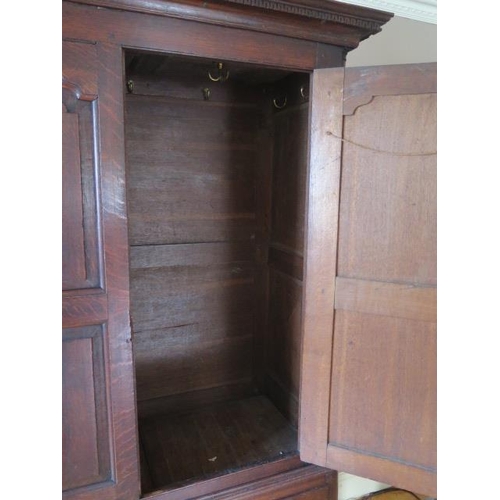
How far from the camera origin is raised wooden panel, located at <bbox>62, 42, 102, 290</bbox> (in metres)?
1.07

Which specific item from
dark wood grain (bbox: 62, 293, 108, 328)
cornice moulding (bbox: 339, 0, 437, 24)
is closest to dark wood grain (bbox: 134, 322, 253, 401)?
dark wood grain (bbox: 62, 293, 108, 328)

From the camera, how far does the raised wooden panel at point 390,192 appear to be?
1.22 m

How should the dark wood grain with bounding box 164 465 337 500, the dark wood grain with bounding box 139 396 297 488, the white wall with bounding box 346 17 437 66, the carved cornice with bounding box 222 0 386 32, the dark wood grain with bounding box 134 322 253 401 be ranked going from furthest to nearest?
1. the white wall with bounding box 346 17 437 66
2. the dark wood grain with bounding box 134 322 253 401
3. the dark wood grain with bounding box 139 396 297 488
4. the dark wood grain with bounding box 164 465 337 500
5. the carved cornice with bounding box 222 0 386 32

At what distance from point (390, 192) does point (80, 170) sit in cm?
91

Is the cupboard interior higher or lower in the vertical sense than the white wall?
lower

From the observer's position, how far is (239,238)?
6.40 feet

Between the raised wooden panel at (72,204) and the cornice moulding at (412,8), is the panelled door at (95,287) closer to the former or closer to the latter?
the raised wooden panel at (72,204)

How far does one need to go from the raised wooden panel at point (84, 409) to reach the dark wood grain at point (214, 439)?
0.34m

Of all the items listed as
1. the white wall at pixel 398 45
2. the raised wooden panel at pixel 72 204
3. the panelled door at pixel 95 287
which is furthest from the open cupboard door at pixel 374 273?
the white wall at pixel 398 45

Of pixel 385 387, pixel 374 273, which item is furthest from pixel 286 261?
pixel 385 387

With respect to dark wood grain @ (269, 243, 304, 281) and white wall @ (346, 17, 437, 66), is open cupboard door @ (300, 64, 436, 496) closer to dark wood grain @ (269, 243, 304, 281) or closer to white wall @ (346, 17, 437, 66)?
dark wood grain @ (269, 243, 304, 281)

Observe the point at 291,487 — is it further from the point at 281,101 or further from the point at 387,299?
the point at 281,101
